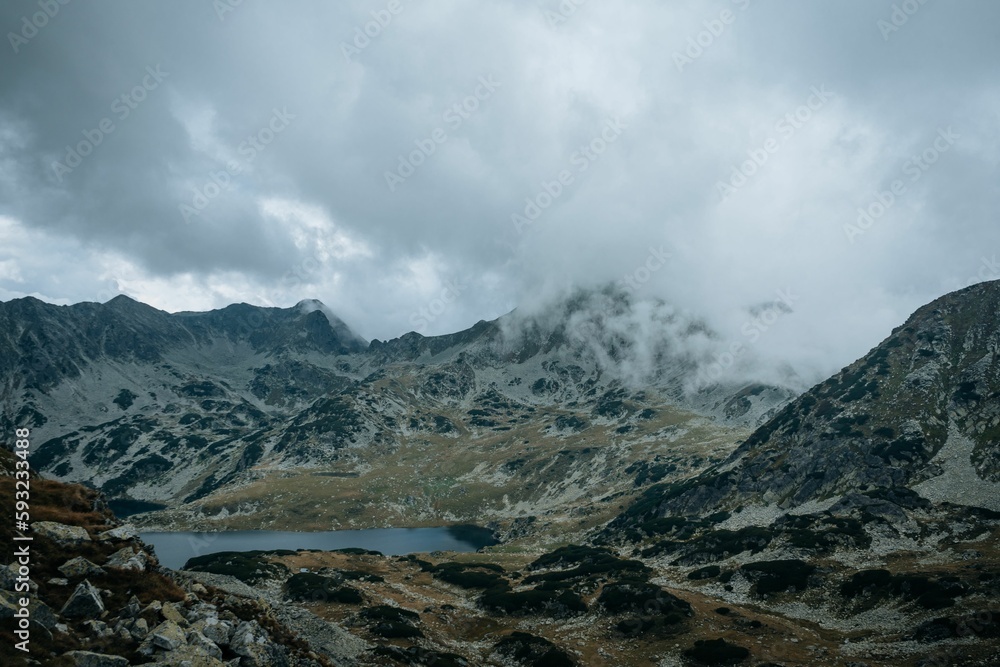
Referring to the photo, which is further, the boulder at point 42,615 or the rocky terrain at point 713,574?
the rocky terrain at point 713,574

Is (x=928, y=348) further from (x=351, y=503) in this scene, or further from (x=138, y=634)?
(x=351, y=503)

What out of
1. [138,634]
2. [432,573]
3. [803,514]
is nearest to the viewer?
[138,634]

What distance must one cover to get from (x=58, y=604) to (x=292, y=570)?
53.3m

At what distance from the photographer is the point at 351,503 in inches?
7431

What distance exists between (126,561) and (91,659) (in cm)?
760

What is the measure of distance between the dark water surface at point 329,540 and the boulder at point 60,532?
114m

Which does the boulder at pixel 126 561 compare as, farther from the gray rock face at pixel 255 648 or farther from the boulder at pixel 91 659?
the boulder at pixel 91 659

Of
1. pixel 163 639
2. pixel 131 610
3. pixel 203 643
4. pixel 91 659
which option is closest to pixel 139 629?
pixel 131 610

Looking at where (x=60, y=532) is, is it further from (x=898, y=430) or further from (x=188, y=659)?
(x=898, y=430)

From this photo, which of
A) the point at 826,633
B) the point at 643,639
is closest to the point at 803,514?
the point at 826,633

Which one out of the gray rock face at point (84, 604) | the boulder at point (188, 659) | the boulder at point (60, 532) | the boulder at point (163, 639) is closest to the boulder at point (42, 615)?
the gray rock face at point (84, 604)

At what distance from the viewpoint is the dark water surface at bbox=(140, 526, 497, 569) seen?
13900cm

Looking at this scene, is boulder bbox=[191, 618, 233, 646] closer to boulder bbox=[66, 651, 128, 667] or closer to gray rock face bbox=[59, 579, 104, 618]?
gray rock face bbox=[59, 579, 104, 618]

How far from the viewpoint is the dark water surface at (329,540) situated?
139000mm
